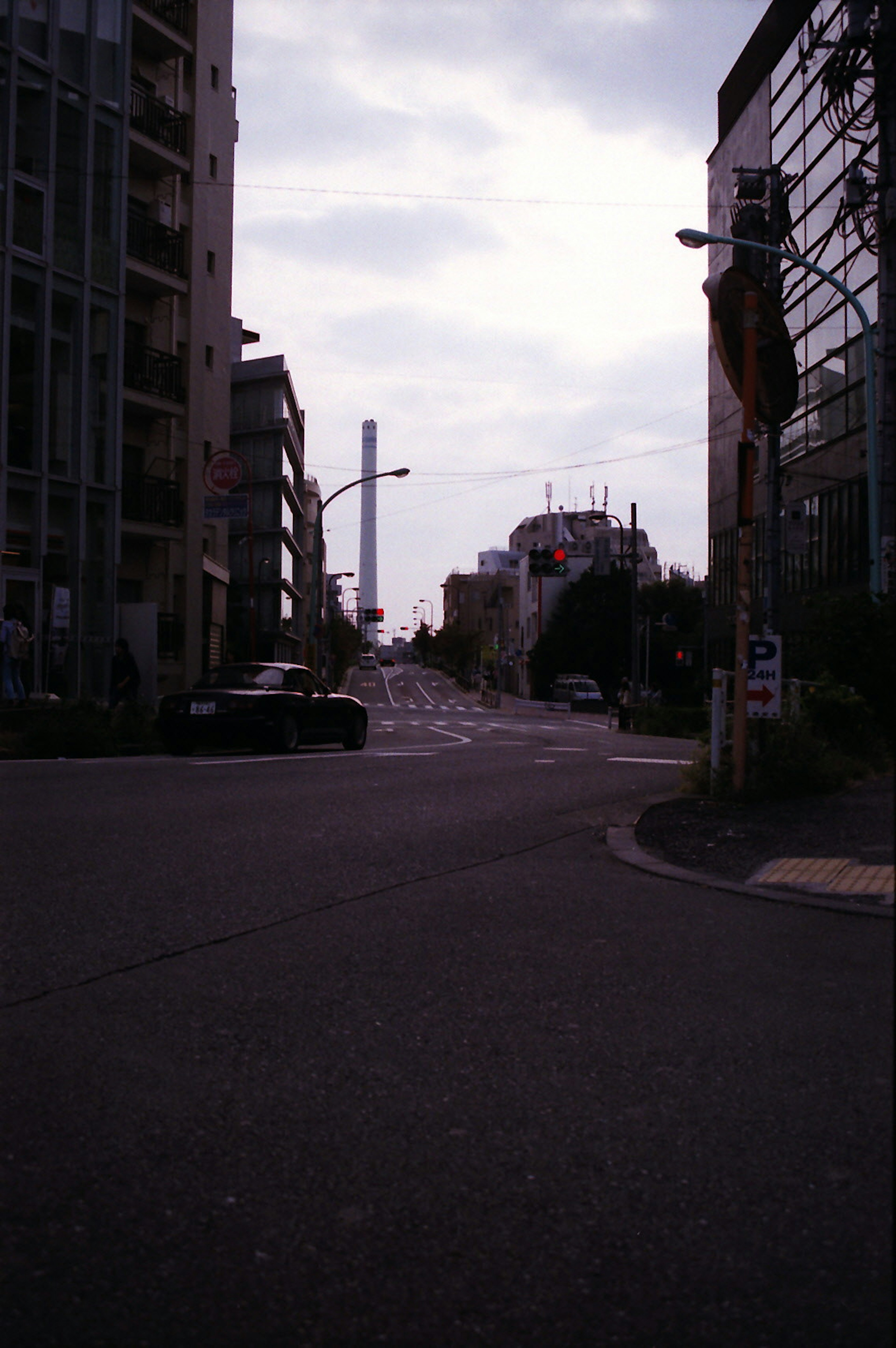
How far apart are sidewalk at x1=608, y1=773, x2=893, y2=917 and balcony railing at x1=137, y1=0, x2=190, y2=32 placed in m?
32.8

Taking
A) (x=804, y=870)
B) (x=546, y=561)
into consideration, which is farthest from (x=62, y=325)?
(x=804, y=870)

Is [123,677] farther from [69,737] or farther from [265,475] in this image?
[265,475]

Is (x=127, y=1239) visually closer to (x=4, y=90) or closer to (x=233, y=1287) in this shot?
(x=233, y=1287)

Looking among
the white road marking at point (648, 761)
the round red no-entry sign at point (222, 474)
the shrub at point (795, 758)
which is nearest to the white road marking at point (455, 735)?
the white road marking at point (648, 761)

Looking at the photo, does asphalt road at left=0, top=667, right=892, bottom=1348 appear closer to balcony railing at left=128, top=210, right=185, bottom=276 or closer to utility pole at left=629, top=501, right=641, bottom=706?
balcony railing at left=128, top=210, right=185, bottom=276

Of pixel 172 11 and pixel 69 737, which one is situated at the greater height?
pixel 172 11

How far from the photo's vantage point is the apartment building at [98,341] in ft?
86.9

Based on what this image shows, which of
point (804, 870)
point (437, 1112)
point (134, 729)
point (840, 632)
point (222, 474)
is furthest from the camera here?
point (222, 474)

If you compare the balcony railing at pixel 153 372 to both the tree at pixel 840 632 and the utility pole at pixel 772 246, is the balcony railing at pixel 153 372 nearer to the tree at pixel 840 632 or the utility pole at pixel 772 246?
the utility pole at pixel 772 246

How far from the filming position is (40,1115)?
3.57 metres

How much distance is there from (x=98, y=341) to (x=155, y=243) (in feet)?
26.7

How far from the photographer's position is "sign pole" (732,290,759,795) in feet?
34.3

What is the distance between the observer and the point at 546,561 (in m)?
37.2

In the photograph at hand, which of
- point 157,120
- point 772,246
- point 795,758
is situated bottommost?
point 795,758
